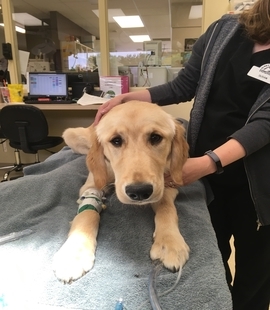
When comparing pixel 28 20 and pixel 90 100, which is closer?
pixel 90 100

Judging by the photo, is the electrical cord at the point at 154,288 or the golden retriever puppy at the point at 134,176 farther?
the golden retriever puppy at the point at 134,176

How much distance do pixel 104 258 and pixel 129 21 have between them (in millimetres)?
6880

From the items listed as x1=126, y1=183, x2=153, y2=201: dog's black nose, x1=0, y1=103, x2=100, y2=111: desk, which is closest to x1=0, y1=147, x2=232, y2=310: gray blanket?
x1=126, y1=183, x2=153, y2=201: dog's black nose

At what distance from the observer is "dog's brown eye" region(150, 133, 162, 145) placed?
3.36ft

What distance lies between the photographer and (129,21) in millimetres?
6750

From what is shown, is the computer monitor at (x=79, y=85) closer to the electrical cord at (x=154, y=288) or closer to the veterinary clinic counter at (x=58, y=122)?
the veterinary clinic counter at (x=58, y=122)

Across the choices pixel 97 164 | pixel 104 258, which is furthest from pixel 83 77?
pixel 104 258

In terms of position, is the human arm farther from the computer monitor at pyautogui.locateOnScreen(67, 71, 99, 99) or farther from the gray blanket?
the computer monitor at pyautogui.locateOnScreen(67, 71, 99, 99)

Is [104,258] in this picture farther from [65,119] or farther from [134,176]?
[65,119]

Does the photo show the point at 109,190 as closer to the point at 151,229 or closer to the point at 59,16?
the point at 151,229

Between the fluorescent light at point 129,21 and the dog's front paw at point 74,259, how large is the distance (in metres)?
6.23

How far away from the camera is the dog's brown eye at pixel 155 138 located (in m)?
1.03

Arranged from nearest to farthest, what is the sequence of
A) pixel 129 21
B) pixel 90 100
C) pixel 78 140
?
1. pixel 78 140
2. pixel 90 100
3. pixel 129 21

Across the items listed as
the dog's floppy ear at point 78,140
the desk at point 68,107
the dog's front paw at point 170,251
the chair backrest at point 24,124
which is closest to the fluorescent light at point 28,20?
the desk at point 68,107
